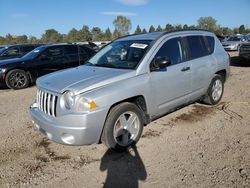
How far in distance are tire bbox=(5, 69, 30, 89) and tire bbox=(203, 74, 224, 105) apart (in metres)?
6.65

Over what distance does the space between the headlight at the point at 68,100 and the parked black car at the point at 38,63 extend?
5472 mm

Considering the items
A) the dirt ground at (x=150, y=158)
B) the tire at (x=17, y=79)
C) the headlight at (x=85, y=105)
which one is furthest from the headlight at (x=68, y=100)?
the tire at (x=17, y=79)

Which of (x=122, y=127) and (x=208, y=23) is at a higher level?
(x=208, y=23)

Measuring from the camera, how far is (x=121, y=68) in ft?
14.1

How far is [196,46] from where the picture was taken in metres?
5.38

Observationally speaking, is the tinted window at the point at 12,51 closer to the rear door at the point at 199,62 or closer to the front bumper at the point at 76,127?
the rear door at the point at 199,62

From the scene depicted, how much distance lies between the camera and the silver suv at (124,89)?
3.51 metres

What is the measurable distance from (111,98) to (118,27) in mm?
81291

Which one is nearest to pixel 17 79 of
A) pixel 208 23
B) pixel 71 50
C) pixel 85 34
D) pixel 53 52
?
pixel 53 52

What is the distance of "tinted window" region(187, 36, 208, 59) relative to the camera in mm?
5197

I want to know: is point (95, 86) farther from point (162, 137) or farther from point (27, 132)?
point (27, 132)

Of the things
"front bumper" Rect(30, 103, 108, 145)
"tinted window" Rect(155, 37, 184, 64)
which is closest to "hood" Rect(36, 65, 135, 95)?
"front bumper" Rect(30, 103, 108, 145)

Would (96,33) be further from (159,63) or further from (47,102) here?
(47,102)

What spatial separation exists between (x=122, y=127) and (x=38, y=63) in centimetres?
672
